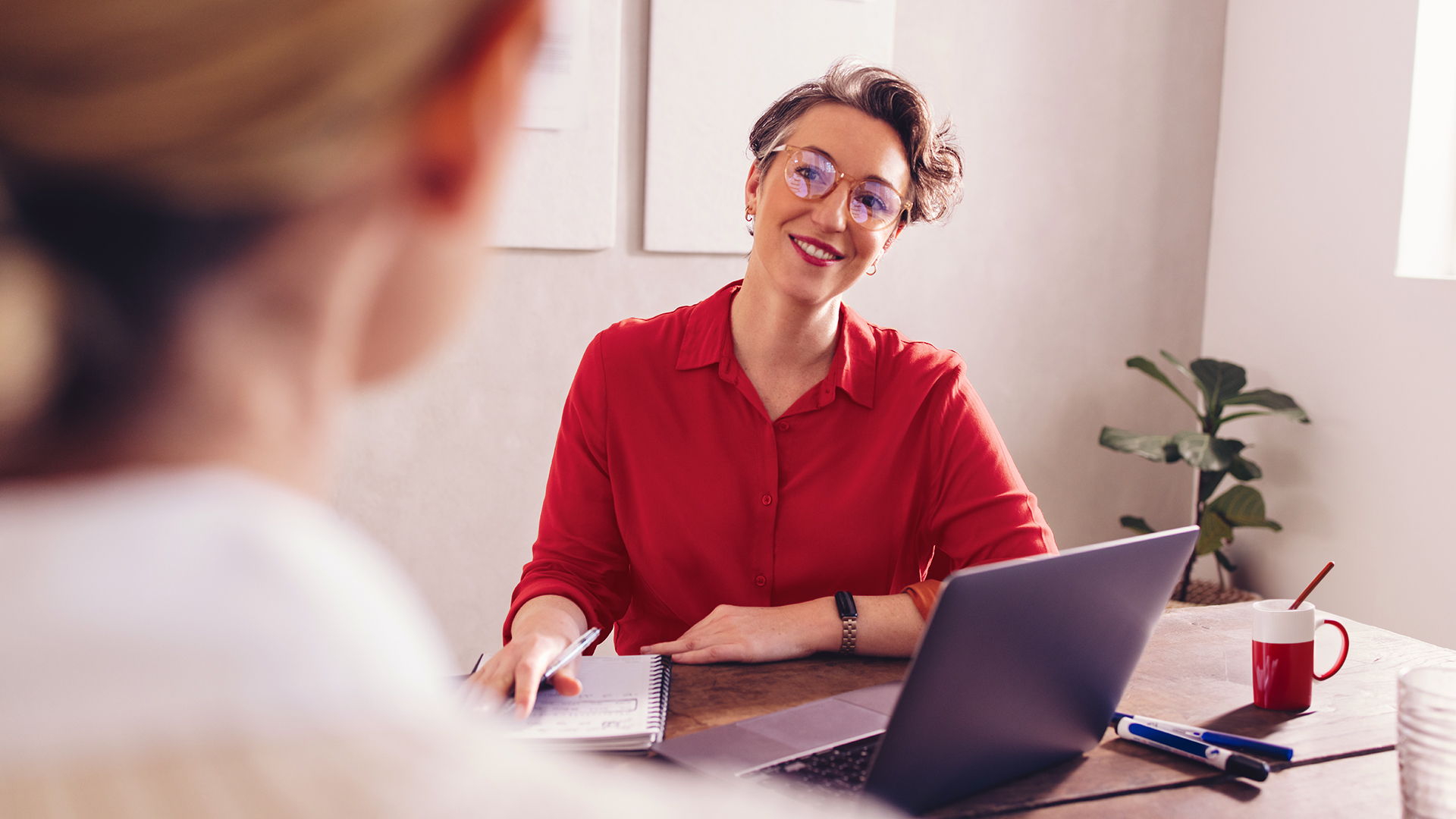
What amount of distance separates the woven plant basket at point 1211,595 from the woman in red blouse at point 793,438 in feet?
5.91

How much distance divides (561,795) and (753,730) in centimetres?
92

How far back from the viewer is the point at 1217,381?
331 centimetres

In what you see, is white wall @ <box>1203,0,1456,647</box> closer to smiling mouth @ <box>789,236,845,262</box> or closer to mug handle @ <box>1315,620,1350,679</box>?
mug handle @ <box>1315,620,1350,679</box>

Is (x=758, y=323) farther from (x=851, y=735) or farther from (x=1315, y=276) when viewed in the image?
(x=1315, y=276)

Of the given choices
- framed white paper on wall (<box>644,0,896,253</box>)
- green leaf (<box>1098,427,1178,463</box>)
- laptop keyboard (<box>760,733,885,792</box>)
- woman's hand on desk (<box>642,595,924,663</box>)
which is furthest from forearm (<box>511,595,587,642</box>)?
green leaf (<box>1098,427,1178,463</box>)

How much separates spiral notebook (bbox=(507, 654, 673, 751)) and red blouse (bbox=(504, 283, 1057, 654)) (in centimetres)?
34

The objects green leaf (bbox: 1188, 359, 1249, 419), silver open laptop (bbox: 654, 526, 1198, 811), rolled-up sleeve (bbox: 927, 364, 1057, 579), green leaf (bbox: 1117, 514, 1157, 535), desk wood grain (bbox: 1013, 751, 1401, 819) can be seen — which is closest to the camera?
silver open laptop (bbox: 654, 526, 1198, 811)

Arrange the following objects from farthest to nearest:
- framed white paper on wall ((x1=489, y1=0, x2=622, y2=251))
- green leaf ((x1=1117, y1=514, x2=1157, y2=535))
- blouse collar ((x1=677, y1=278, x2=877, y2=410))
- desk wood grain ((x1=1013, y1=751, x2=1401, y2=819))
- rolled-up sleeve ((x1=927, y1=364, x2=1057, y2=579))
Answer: green leaf ((x1=1117, y1=514, x2=1157, y2=535)) < framed white paper on wall ((x1=489, y1=0, x2=622, y2=251)) < blouse collar ((x1=677, y1=278, x2=877, y2=410)) < rolled-up sleeve ((x1=927, y1=364, x2=1057, y2=579)) < desk wood grain ((x1=1013, y1=751, x2=1401, y2=819))

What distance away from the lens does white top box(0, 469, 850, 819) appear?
248mm

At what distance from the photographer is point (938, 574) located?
6.04 ft

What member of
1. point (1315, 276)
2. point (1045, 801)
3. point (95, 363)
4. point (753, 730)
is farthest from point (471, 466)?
point (95, 363)

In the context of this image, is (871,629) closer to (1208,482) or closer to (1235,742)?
(1235,742)

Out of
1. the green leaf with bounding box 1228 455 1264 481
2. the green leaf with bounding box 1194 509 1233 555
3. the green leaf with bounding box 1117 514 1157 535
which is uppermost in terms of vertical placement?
the green leaf with bounding box 1228 455 1264 481

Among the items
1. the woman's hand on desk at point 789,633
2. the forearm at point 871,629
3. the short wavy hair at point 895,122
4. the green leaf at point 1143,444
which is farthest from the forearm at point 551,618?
the green leaf at point 1143,444
